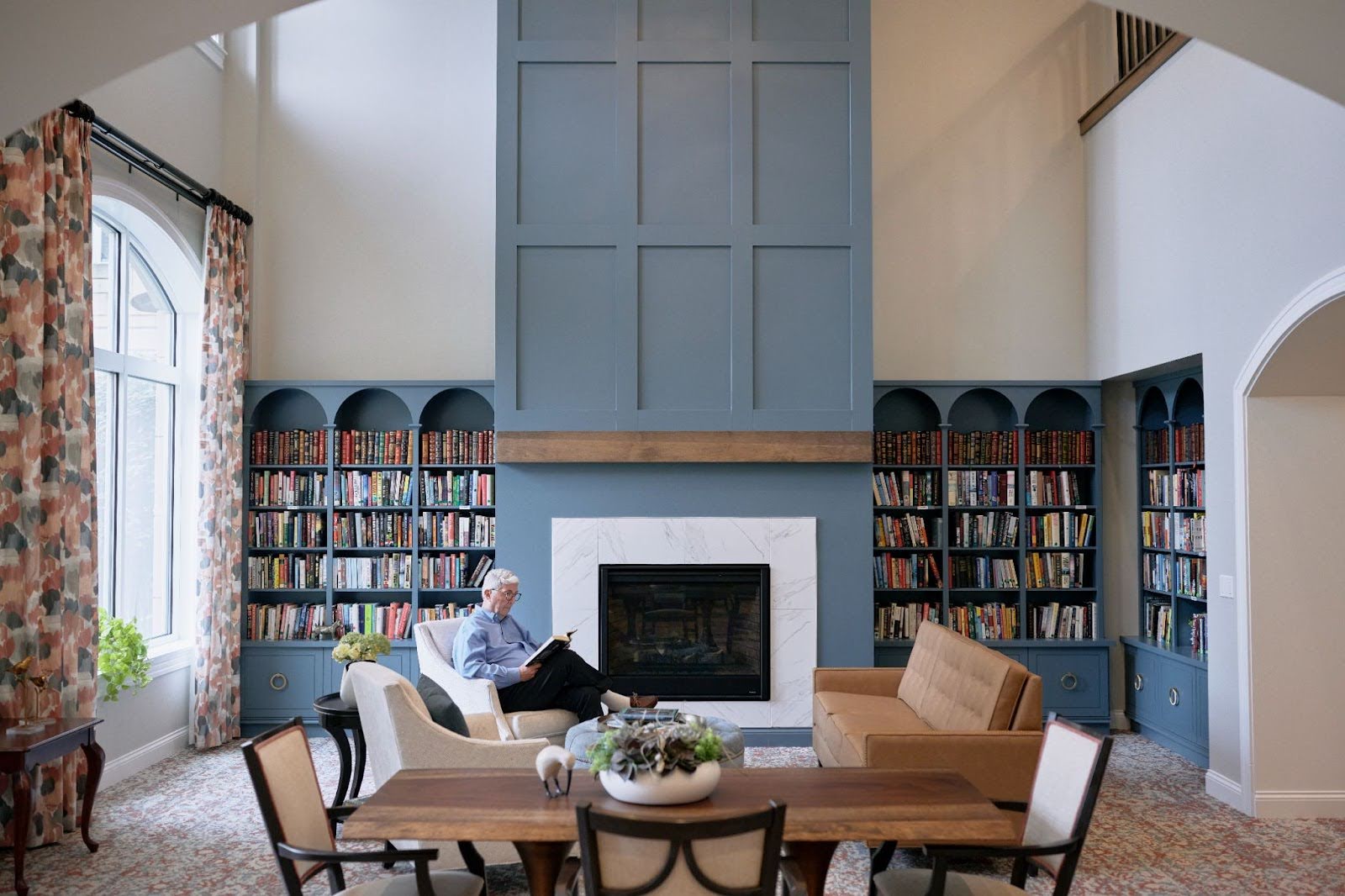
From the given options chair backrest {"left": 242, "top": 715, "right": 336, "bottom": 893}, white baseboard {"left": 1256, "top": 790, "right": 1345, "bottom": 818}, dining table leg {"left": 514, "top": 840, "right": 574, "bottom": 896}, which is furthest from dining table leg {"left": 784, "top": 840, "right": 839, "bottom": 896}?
white baseboard {"left": 1256, "top": 790, "right": 1345, "bottom": 818}

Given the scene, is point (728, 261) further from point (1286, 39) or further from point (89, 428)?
point (1286, 39)

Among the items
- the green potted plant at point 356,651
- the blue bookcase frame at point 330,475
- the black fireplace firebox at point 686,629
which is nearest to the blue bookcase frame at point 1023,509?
the black fireplace firebox at point 686,629

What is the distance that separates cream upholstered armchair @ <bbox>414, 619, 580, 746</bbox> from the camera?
17.8 feet

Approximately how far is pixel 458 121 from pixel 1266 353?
5603 mm

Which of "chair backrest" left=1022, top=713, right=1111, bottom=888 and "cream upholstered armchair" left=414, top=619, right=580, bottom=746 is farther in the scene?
"cream upholstered armchair" left=414, top=619, right=580, bottom=746

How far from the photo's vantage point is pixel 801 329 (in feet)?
22.7

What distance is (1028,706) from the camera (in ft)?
15.2

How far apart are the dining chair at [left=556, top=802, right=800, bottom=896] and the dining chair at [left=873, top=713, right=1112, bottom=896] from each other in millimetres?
589

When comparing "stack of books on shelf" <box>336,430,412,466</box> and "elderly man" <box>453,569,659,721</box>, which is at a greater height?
"stack of books on shelf" <box>336,430,412,466</box>

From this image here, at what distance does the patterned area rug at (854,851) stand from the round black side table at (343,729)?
0.45 m

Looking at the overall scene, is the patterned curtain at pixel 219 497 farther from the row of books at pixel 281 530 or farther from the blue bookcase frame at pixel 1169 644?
the blue bookcase frame at pixel 1169 644

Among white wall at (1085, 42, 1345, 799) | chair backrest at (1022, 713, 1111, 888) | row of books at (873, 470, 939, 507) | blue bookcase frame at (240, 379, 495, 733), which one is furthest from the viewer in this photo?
row of books at (873, 470, 939, 507)

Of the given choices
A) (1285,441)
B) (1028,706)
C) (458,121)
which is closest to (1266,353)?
(1285,441)

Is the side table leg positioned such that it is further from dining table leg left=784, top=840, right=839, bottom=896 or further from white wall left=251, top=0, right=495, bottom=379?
white wall left=251, top=0, right=495, bottom=379
